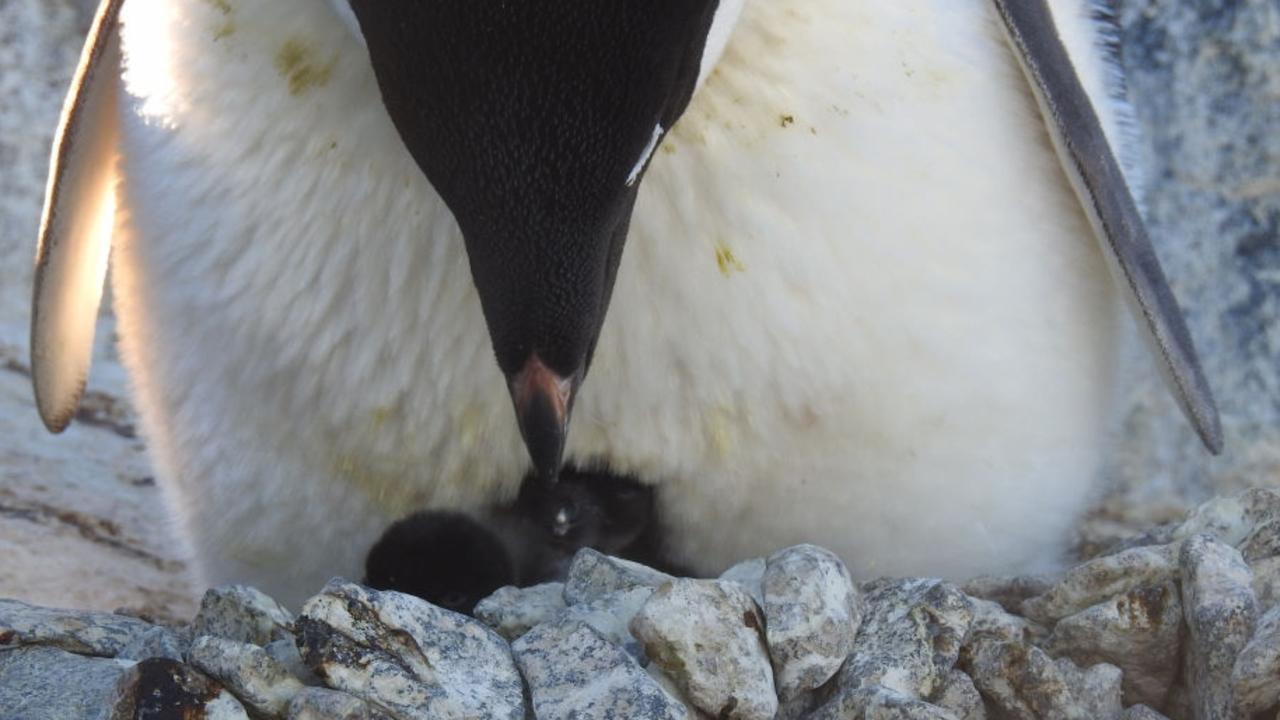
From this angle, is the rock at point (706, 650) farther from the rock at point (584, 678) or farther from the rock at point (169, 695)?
the rock at point (169, 695)

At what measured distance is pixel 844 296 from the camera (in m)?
1.33

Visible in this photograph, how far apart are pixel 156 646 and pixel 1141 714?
583 millimetres

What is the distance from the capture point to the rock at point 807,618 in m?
1.02

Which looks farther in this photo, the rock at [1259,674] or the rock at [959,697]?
the rock at [959,697]

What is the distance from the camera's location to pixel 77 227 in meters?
1.38

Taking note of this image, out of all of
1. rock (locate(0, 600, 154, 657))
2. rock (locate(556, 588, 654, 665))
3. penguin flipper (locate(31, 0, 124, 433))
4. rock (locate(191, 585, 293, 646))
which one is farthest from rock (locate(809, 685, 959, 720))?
penguin flipper (locate(31, 0, 124, 433))

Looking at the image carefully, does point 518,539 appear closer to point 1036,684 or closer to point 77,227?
point 77,227

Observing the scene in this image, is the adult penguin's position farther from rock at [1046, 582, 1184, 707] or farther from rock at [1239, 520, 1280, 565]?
rock at [1046, 582, 1184, 707]

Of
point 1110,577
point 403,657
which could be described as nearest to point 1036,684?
point 1110,577

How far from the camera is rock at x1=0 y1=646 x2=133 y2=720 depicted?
0.92 metres

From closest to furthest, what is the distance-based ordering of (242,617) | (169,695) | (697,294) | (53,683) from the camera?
(169,695) → (53,683) → (242,617) → (697,294)

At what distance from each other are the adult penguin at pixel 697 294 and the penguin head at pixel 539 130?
0.23 feet

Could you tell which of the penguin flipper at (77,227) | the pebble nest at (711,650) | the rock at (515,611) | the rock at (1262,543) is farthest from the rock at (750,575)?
the penguin flipper at (77,227)

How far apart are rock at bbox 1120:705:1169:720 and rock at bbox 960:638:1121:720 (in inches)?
0.5
